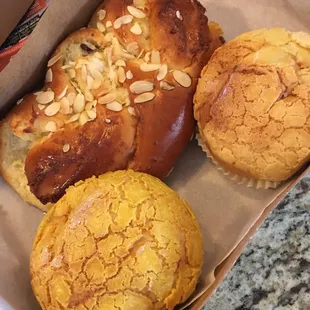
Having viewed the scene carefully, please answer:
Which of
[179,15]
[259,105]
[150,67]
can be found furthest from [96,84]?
[259,105]

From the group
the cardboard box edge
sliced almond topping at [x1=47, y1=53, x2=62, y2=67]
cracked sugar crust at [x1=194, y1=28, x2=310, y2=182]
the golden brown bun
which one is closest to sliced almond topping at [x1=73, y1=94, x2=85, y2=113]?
the golden brown bun

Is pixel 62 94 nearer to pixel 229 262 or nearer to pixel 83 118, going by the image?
pixel 83 118

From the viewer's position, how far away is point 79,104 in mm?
1197

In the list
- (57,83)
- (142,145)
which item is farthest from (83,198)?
(57,83)

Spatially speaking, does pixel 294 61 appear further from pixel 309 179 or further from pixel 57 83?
pixel 57 83

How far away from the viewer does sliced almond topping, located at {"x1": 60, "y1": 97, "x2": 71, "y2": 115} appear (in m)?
1.20

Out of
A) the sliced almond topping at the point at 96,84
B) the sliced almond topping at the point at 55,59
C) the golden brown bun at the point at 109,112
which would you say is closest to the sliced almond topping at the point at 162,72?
the golden brown bun at the point at 109,112

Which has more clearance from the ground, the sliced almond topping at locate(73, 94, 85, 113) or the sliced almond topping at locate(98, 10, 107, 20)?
the sliced almond topping at locate(98, 10, 107, 20)

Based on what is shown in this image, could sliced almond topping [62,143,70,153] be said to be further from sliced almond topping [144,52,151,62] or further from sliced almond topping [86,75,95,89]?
sliced almond topping [144,52,151,62]

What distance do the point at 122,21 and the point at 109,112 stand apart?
0.21 metres

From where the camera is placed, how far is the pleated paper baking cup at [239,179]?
1148 millimetres

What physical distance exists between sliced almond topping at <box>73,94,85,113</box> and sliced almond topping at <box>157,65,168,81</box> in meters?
0.16

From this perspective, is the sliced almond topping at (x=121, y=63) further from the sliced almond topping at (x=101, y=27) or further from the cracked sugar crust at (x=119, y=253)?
the cracked sugar crust at (x=119, y=253)

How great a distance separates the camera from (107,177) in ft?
3.57
